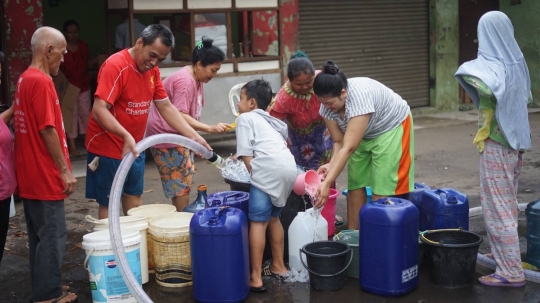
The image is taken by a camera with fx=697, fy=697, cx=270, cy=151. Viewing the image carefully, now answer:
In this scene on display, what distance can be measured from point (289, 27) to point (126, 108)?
7.18 m

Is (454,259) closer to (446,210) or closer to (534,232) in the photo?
(446,210)

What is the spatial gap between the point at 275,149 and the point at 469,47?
11496 mm

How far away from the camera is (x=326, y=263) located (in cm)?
492

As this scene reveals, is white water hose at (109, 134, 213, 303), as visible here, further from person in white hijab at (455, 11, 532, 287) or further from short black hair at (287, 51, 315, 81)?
person in white hijab at (455, 11, 532, 287)

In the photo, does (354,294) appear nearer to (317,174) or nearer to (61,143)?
(317,174)

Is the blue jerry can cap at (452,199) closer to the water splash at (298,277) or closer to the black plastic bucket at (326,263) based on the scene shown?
the black plastic bucket at (326,263)

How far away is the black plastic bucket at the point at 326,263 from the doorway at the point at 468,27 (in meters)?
10.7

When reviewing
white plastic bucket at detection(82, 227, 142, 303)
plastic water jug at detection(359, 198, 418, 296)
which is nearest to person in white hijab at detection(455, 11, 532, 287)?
plastic water jug at detection(359, 198, 418, 296)

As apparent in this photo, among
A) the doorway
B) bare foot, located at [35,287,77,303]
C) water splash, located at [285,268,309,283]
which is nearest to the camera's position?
bare foot, located at [35,287,77,303]

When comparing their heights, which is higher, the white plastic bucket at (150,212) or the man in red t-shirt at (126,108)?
the man in red t-shirt at (126,108)

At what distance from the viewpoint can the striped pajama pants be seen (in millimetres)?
4871

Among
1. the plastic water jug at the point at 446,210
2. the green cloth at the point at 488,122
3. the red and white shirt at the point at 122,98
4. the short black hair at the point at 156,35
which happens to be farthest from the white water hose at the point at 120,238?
the green cloth at the point at 488,122

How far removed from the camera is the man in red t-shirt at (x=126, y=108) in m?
5.00

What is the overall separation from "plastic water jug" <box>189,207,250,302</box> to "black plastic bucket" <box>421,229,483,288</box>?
1.35 metres
